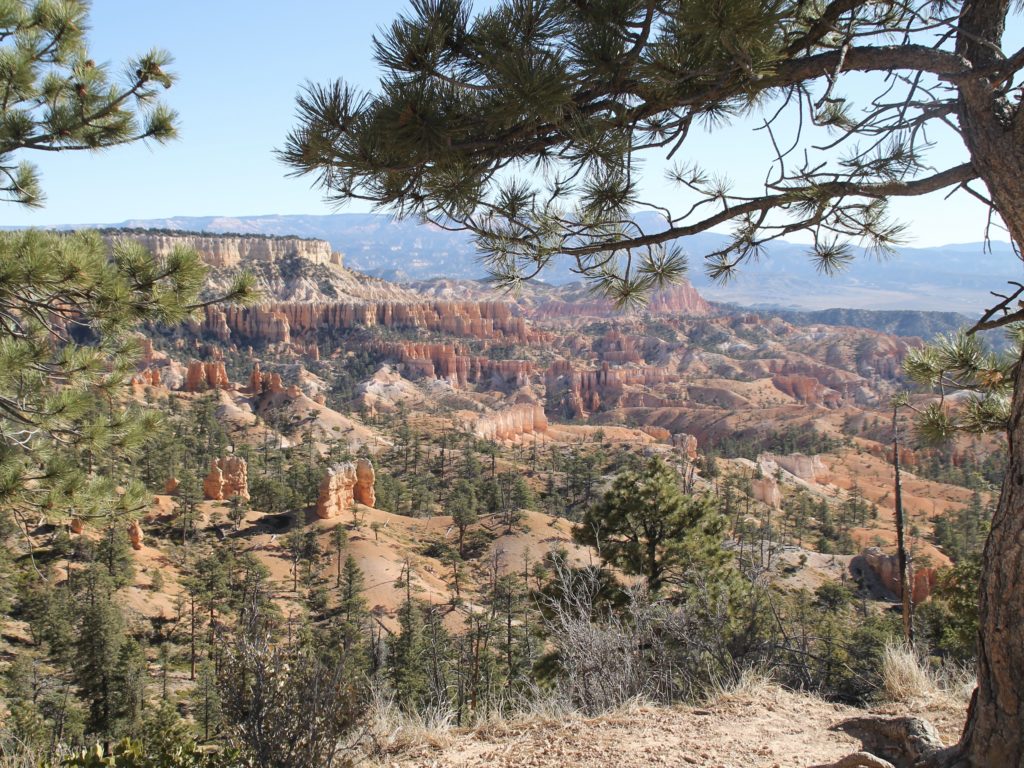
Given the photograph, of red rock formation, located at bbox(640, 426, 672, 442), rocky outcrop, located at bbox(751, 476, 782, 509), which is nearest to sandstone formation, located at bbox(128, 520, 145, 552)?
rocky outcrop, located at bbox(751, 476, 782, 509)

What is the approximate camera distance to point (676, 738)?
3.38 metres

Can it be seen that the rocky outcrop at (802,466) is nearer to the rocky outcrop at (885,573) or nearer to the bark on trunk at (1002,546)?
the rocky outcrop at (885,573)

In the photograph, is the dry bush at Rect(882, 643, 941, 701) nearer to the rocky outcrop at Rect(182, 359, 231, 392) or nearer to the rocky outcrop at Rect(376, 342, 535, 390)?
the rocky outcrop at Rect(182, 359, 231, 392)

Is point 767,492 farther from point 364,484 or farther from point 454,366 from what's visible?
point 454,366

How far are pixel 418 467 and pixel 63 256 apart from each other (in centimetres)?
4087

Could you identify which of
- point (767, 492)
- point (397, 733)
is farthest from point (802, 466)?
point (397, 733)

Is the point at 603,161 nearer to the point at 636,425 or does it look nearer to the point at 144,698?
the point at 144,698

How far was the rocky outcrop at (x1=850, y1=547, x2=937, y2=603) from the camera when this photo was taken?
1032 inches

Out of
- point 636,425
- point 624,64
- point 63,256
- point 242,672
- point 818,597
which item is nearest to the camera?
point 624,64

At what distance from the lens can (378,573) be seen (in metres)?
24.3

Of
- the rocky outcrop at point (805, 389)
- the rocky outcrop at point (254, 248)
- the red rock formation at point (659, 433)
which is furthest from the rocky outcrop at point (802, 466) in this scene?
the rocky outcrop at point (254, 248)

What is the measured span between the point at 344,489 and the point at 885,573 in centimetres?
2291

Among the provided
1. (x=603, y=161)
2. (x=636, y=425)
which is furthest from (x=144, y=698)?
(x=636, y=425)

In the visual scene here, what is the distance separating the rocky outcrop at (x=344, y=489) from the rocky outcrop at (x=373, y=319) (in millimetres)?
55817
